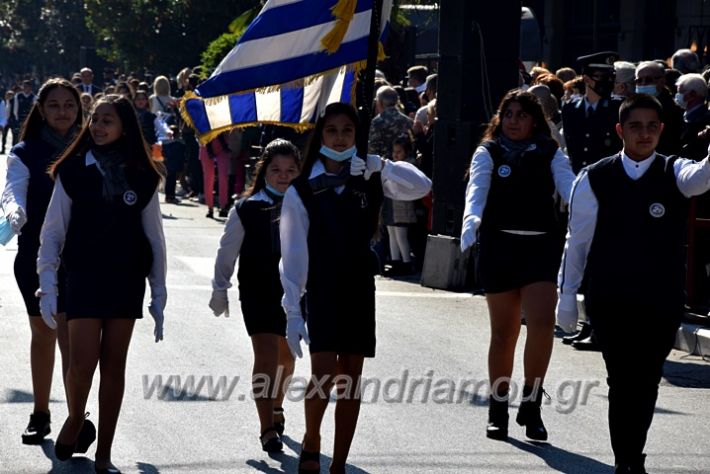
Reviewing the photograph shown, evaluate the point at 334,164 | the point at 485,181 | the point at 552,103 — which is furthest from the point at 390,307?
the point at 334,164

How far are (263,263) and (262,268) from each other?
0.09 ft

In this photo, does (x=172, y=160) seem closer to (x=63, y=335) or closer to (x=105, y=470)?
(x=63, y=335)

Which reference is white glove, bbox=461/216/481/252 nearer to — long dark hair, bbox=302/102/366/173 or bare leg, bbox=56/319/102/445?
long dark hair, bbox=302/102/366/173

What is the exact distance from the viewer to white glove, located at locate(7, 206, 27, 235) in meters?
7.33

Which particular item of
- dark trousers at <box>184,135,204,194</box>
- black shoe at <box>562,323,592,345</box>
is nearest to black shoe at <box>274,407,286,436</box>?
black shoe at <box>562,323,592,345</box>

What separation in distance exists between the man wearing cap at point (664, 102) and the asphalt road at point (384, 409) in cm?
159

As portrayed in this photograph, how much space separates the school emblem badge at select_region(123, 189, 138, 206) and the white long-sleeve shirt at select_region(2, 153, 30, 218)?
0.87 metres

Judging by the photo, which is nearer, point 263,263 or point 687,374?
point 263,263

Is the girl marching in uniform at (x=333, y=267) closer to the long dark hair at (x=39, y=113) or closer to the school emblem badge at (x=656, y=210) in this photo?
the school emblem badge at (x=656, y=210)

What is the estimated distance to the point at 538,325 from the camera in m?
7.92

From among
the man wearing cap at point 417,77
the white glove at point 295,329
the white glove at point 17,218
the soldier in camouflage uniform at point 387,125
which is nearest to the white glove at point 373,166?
the white glove at point 295,329

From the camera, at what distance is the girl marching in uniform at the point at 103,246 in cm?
682

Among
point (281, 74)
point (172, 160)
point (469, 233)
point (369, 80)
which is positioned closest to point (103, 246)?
point (469, 233)

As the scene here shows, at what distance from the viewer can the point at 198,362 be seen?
32.0 ft
